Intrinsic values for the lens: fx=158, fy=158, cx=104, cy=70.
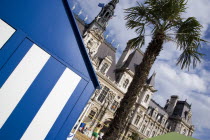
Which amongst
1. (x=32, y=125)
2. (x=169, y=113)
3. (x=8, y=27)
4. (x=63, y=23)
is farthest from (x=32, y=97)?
(x=169, y=113)

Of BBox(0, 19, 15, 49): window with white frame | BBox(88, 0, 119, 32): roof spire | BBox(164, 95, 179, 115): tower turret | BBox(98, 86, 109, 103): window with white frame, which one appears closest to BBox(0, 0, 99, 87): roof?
BBox(0, 19, 15, 49): window with white frame

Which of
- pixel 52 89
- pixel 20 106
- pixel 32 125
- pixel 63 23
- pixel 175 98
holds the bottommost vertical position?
pixel 32 125

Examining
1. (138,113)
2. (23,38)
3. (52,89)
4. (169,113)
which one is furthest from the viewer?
(169,113)

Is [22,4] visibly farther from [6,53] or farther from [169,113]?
[169,113]

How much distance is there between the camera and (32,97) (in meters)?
3.24

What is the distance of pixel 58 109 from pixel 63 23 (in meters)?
1.97

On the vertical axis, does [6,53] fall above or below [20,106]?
above

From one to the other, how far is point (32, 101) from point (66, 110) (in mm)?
794

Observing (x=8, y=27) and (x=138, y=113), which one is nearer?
(x=8, y=27)

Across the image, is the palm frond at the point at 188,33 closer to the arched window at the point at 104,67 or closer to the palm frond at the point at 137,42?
the palm frond at the point at 137,42

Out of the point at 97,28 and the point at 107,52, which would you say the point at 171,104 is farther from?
the point at 97,28

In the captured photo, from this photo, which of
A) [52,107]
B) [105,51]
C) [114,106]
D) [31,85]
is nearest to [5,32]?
[31,85]

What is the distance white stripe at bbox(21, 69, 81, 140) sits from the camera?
10.7 feet

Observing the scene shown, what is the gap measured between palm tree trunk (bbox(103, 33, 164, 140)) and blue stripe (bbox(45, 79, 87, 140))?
7.60 ft
